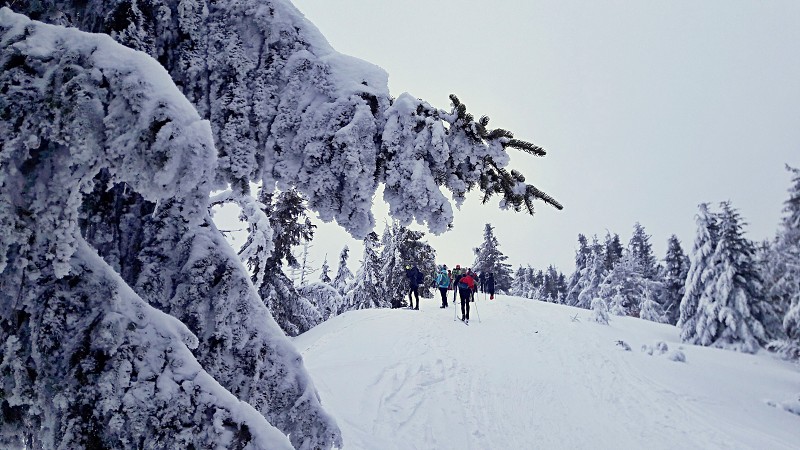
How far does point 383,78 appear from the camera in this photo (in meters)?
3.63

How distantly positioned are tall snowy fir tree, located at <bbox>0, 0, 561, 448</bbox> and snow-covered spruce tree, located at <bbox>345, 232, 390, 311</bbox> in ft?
90.0

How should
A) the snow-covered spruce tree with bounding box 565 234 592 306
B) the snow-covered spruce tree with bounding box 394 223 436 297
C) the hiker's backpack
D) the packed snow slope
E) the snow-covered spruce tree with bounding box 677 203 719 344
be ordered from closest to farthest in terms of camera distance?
1. the packed snow slope
2. the hiker's backpack
3. the snow-covered spruce tree with bounding box 677 203 719 344
4. the snow-covered spruce tree with bounding box 394 223 436 297
5. the snow-covered spruce tree with bounding box 565 234 592 306

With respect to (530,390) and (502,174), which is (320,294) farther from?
(502,174)

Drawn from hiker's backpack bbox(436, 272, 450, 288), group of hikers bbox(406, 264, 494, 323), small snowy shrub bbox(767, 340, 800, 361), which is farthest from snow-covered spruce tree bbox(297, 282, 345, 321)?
small snowy shrub bbox(767, 340, 800, 361)

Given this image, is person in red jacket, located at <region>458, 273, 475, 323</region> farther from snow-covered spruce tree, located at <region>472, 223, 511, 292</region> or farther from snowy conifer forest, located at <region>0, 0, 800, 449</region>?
snow-covered spruce tree, located at <region>472, 223, 511, 292</region>

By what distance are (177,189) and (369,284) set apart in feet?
97.9

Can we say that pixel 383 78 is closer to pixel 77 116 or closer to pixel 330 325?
pixel 77 116

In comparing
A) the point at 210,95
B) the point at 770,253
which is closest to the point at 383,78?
the point at 210,95

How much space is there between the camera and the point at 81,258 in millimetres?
1651

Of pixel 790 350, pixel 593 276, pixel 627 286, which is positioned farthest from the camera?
pixel 593 276

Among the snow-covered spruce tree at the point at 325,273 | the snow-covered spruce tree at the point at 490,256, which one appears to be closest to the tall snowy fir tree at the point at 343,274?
the snow-covered spruce tree at the point at 325,273

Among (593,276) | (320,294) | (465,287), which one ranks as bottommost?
(320,294)

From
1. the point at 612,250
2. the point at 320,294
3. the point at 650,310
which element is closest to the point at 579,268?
the point at 612,250

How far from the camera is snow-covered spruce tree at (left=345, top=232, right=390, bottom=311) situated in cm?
3091
